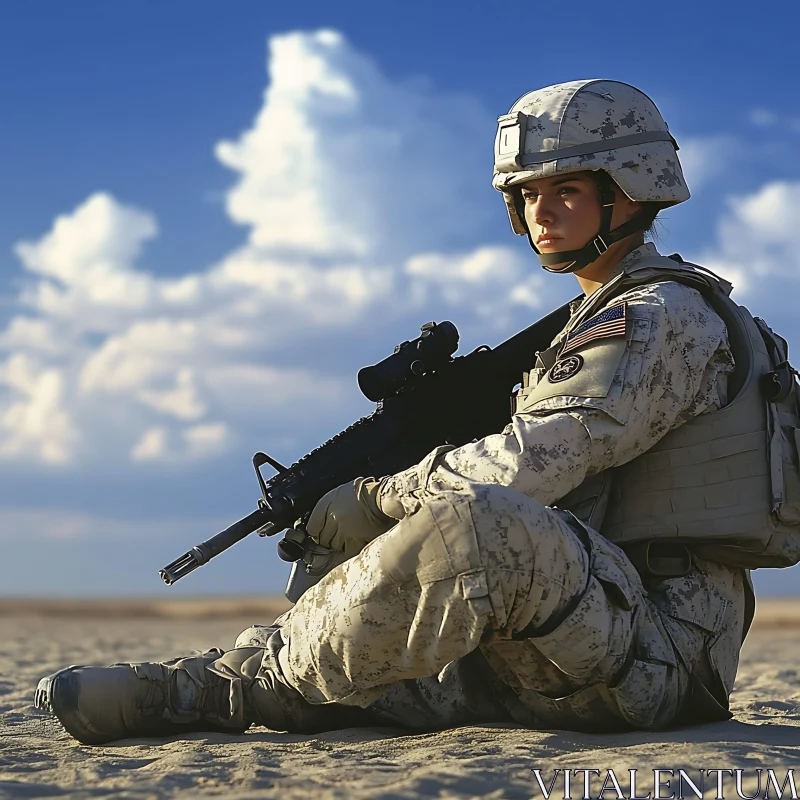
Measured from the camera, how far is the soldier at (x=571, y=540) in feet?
10.5

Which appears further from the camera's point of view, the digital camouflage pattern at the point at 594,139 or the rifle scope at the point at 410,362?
the rifle scope at the point at 410,362

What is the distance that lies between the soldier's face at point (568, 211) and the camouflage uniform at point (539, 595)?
494 mm

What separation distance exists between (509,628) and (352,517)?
78 cm

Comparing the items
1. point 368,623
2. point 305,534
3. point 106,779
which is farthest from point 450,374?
point 106,779

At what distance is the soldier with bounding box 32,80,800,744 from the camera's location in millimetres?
Answer: 3195

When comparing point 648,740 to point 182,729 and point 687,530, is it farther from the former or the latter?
point 182,729

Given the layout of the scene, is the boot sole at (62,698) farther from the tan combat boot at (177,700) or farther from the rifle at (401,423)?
the rifle at (401,423)

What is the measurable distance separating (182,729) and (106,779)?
0.77m

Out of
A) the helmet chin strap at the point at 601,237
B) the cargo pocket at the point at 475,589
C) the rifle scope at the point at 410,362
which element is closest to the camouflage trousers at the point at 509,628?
the cargo pocket at the point at 475,589

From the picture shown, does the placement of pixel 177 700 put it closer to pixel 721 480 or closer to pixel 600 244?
pixel 721 480

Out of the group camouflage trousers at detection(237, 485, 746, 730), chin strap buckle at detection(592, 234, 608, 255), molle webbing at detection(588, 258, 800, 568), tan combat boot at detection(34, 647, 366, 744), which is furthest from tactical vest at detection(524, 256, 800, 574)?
Result: tan combat boot at detection(34, 647, 366, 744)

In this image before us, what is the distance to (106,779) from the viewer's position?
3.16 meters

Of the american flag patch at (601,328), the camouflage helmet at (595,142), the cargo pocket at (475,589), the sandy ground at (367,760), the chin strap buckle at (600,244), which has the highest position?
the camouflage helmet at (595,142)

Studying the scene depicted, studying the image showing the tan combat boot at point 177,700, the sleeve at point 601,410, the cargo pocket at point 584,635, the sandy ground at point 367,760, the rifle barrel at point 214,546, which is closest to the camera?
the sandy ground at point 367,760
